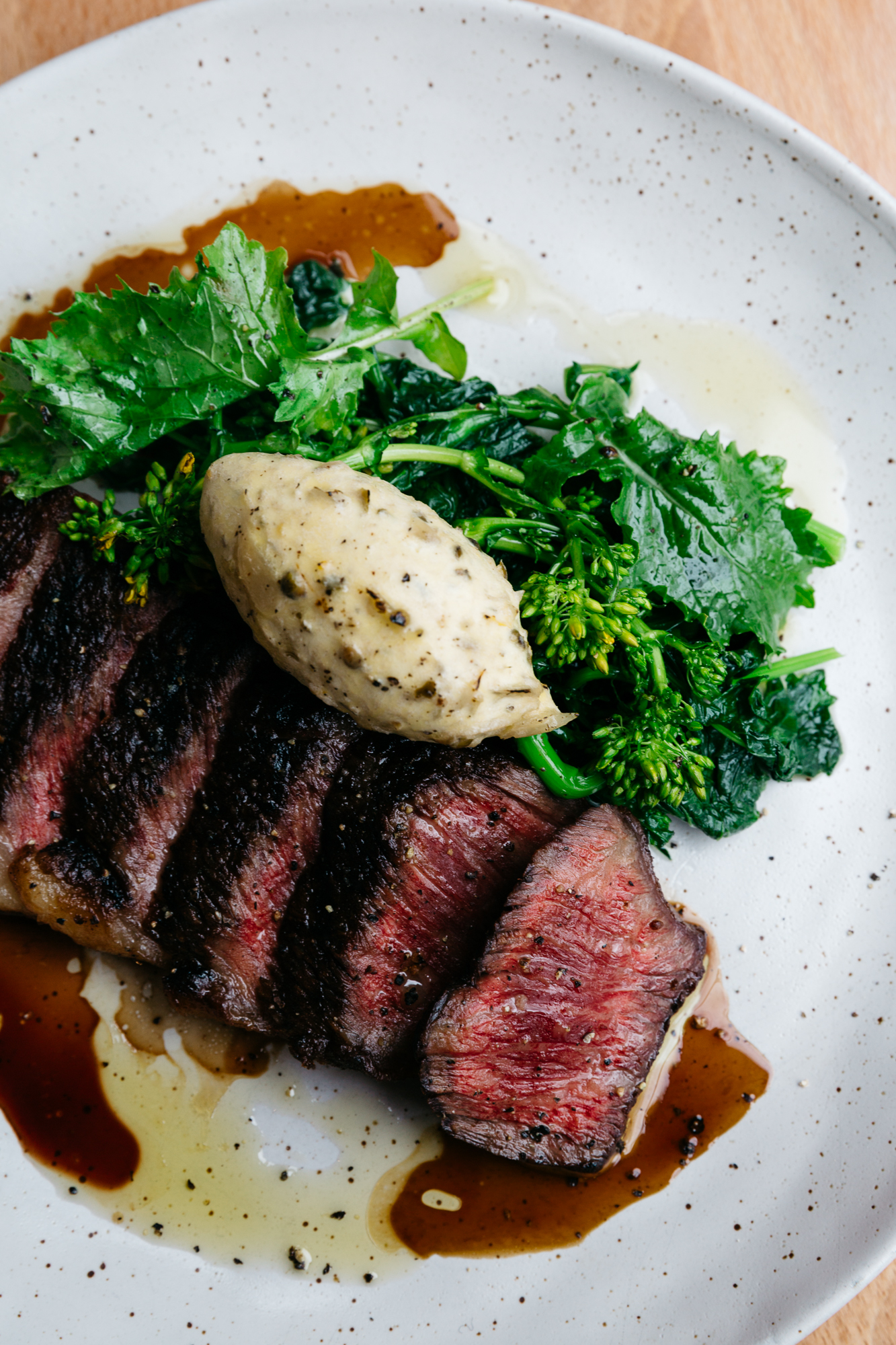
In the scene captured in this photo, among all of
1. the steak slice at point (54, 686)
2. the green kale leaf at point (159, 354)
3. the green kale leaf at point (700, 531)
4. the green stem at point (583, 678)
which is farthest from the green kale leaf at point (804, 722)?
the steak slice at point (54, 686)

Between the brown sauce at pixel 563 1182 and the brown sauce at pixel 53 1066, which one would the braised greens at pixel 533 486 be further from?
the brown sauce at pixel 53 1066

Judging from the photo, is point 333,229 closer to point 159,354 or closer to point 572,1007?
point 159,354

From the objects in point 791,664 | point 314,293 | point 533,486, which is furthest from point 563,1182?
point 314,293

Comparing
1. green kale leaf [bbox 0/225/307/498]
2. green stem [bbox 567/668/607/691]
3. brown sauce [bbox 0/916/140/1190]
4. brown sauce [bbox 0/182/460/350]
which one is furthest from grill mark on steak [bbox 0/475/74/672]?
green stem [bbox 567/668/607/691]

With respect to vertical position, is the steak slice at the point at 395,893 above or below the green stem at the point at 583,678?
below

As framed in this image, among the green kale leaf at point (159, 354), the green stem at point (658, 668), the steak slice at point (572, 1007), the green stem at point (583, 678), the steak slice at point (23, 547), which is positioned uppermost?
the green kale leaf at point (159, 354)

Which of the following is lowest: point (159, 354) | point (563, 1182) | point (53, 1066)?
point (563, 1182)
